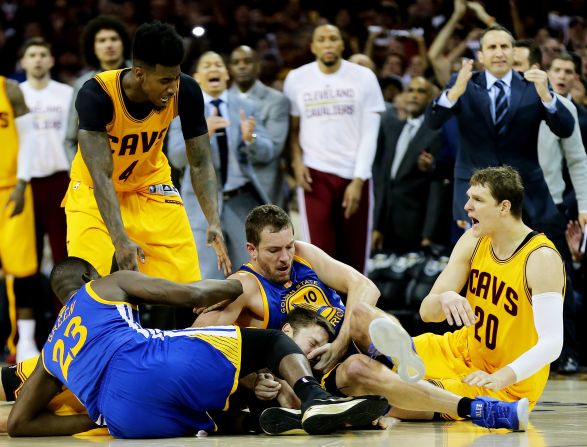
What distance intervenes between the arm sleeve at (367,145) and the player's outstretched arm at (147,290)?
3.70 meters

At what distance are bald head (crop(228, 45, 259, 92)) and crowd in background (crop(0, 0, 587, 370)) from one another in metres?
0.72

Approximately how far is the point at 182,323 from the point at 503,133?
257cm

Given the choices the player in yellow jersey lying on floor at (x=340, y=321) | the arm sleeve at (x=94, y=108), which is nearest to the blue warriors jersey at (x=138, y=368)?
the player in yellow jersey lying on floor at (x=340, y=321)

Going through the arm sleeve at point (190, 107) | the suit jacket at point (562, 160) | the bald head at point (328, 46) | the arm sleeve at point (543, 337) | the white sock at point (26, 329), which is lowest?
the white sock at point (26, 329)

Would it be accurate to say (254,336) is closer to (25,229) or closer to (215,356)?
(215,356)

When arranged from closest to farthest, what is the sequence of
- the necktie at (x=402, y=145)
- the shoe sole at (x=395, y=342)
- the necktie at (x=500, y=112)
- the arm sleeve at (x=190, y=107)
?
the shoe sole at (x=395, y=342) → the arm sleeve at (x=190, y=107) → the necktie at (x=500, y=112) → the necktie at (x=402, y=145)

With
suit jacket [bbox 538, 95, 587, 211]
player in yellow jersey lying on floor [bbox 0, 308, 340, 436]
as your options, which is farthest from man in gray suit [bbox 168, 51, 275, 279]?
player in yellow jersey lying on floor [bbox 0, 308, 340, 436]

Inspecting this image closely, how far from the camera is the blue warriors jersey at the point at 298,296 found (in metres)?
5.47

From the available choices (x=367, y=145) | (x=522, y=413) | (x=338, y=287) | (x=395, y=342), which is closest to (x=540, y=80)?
(x=367, y=145)

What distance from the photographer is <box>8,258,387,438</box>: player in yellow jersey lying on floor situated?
452 centimetres

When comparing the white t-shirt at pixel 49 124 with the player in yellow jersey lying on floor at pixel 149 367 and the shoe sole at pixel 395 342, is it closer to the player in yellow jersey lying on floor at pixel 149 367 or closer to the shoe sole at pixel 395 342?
the player in yellow jersey lying on floor at pixel 149 367

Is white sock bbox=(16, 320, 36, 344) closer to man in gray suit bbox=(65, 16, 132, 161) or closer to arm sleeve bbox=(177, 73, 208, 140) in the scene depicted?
man in gray suit bbox=(65, 16, 132, 161)

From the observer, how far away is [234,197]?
8102 mm

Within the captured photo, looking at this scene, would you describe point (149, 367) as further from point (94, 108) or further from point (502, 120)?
point (502, 120)
